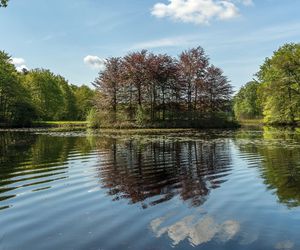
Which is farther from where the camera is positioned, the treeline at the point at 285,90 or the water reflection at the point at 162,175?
the treeline at the point at 285,90

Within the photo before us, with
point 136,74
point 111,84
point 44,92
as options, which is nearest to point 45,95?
point 44,92

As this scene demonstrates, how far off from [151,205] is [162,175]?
13.6ft

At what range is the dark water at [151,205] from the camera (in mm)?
6070

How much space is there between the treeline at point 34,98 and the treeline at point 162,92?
1348 centimetres

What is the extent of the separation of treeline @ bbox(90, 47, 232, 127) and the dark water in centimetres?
3436

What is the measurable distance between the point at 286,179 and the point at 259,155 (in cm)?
662

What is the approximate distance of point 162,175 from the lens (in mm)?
12531

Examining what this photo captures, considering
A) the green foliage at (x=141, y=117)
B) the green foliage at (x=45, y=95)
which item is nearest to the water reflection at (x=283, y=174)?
the green foliage at (x=141, y=117)

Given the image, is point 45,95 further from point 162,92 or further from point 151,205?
point 151,205

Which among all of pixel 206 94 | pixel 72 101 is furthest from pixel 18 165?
pixel 72 101

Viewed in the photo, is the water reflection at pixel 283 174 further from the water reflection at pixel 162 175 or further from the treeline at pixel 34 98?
the treeline at pixel 34 98

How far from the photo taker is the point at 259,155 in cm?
1805

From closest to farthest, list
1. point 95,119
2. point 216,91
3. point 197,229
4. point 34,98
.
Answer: point 197,229, point 95,119, point 216,91, point 34,98

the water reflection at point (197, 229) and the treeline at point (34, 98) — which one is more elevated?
the treeline at point (34, 98)
